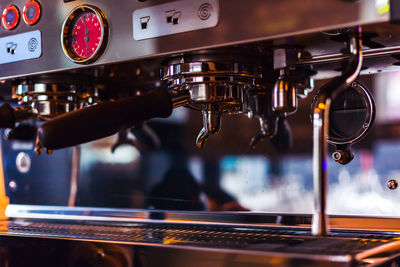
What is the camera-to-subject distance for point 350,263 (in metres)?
0.60

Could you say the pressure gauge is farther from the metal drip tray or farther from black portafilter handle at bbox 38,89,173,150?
the metal drip tray

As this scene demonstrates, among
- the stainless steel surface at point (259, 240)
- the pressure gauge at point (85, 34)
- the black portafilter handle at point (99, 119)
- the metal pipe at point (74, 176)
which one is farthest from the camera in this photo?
the metal pipe at point (74, 176)

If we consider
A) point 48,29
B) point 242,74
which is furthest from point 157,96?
point 48,29

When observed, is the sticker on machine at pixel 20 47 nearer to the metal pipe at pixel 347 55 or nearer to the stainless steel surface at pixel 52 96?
the stainless steel surface at pixel 52 96

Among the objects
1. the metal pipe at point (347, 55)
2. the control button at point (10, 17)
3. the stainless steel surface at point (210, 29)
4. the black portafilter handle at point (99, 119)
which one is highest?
the control button at point (10, 17)

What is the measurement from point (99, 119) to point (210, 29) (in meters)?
0.20

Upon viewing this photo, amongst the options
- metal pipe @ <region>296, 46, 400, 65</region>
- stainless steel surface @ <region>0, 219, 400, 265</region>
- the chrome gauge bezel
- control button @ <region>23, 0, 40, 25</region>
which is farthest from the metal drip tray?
control button @ <region>23, 0, 40, 25</region>

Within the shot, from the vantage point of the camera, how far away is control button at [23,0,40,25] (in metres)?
0.98

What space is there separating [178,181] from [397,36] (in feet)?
1.90

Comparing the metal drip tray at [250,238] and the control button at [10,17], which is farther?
the control button at [10,17]

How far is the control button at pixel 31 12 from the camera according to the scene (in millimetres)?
984

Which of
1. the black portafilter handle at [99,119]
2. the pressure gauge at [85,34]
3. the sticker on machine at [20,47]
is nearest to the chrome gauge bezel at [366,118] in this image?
the black portafilter handle at [99,119]

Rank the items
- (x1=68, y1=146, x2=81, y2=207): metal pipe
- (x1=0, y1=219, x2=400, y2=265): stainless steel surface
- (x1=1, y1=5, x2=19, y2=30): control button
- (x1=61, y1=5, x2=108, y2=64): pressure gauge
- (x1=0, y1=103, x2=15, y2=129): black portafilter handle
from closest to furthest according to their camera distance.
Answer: (x1=0, y1=219, x2=400, y2=265): stainless steel surface, (x1=61, y1=5, x2=108, y2=64): pressure gauge, (x1=1, y1=5, x2=19, y2=30): control button, (x1=0, y1=103, x2=15, y2=129): black portafilter handle, (x1=68, y1=146, x2=81, y2=207): metal pipe

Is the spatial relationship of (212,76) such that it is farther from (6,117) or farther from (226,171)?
(6,117)
